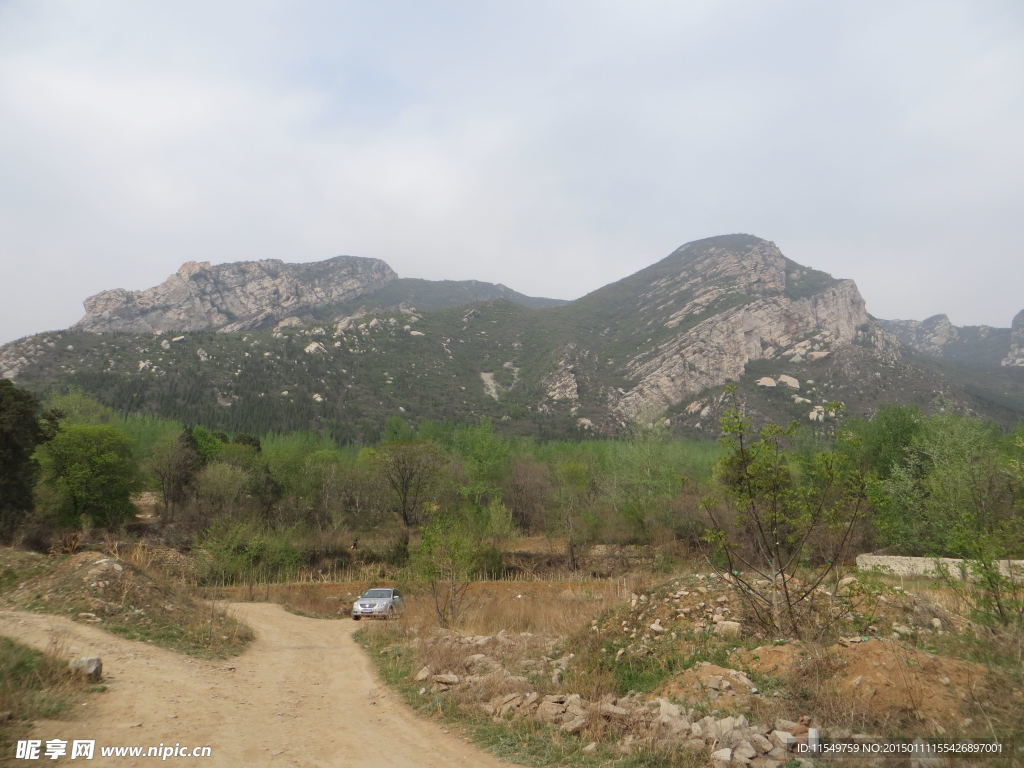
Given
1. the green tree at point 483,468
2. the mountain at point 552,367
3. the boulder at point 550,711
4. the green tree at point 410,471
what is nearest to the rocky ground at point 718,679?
the boulder at point 550,711

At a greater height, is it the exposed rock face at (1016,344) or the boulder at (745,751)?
the exposed rock face at (1016,344)

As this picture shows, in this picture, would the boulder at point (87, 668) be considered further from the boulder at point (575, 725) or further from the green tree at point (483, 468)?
the green tree at point (483, 468)

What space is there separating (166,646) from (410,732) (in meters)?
7.52

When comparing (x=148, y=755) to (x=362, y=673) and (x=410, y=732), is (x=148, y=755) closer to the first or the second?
(x=410, y=732)

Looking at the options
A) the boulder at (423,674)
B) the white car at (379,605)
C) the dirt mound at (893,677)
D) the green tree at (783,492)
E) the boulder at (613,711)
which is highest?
the green tree at (783,492)

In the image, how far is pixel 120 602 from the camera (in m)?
13.0

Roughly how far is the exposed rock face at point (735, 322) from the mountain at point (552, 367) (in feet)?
1.46

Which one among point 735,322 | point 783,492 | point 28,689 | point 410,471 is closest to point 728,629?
point 783,492

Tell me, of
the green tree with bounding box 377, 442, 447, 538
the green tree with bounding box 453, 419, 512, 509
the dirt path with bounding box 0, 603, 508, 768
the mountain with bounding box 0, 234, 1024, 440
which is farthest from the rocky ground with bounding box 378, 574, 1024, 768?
the mountain with bounding box 0, 234, 1024, 440

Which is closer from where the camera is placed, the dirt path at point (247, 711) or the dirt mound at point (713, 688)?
the dirt path at point (247, 711)

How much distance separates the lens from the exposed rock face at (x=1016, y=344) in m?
166

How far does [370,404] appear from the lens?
99.1m

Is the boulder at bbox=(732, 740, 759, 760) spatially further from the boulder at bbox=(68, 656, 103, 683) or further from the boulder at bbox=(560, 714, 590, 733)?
the boulder at bbox=(68, 656, 103, 683)

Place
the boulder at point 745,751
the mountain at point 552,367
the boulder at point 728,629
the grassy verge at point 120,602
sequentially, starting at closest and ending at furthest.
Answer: the boulder at point 745,751, the boulder at point 728,629, the grassy verge at point 120,602, the mountain at point 552,367
